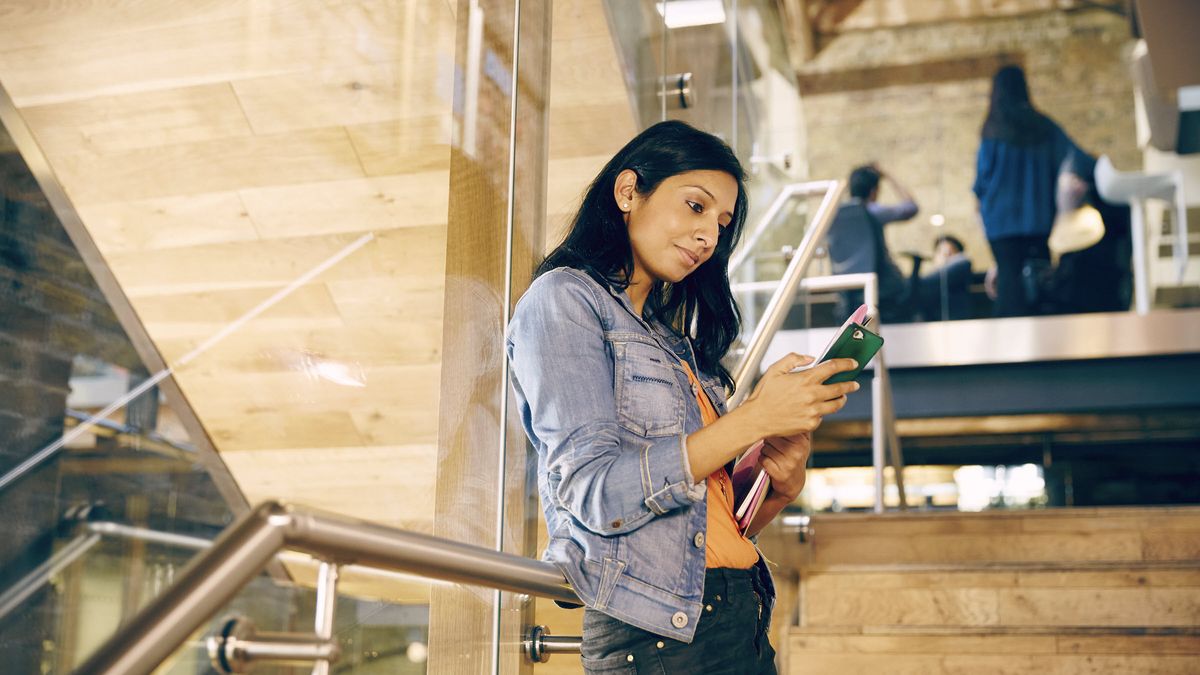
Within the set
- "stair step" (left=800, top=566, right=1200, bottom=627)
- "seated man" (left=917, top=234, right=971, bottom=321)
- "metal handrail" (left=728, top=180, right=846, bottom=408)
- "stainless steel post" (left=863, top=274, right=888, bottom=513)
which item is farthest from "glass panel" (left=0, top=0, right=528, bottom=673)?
"seated man" (left=917, top=234, right=971, bottom=321)

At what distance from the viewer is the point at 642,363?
147 cm

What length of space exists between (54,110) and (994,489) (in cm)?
812

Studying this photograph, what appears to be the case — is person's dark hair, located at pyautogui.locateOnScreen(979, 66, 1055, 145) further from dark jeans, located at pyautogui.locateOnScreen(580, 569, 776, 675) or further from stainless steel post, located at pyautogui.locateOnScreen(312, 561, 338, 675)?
stainless steel post, located at pyautogui.locateOnScreen(312, 561, 338, 675)

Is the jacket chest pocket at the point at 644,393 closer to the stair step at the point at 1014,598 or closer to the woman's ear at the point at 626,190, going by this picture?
the woman's ear at the point at 626,190

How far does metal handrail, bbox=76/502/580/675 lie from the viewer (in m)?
0.71

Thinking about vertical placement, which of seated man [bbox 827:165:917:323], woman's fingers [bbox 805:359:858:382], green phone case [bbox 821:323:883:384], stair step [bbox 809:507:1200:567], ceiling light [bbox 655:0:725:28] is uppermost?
seated man [bbox 827:165:917:323]

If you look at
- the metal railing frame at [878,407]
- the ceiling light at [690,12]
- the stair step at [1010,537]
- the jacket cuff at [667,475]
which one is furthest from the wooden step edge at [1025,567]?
the jacket cuff at [667,475]

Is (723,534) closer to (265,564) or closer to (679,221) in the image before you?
(679,221)

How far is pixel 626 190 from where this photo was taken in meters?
1.64

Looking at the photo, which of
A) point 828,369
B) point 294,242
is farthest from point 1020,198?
point 294,242

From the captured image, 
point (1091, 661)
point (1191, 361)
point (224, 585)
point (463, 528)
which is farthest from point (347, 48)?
point (1191, 361)

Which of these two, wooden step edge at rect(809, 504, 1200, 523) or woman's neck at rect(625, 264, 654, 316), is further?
wooden step edge at rect(809, 504, 1200, 523)

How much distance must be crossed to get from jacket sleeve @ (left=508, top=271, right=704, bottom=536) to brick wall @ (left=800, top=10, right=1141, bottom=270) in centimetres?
663

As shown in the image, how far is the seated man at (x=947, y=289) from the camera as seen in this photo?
794 cm
